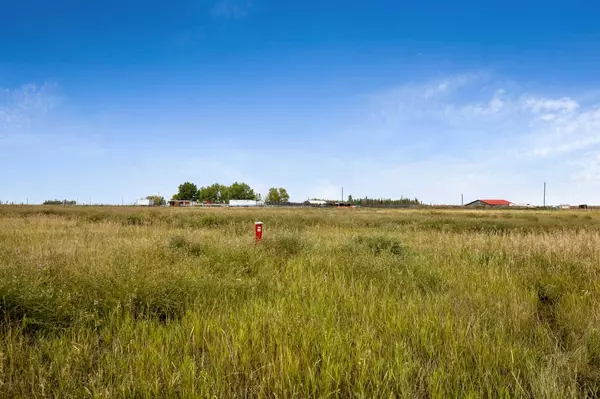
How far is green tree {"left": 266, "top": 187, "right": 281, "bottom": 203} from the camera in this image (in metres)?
160

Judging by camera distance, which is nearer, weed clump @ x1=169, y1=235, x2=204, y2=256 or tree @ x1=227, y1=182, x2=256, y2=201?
weed clump @ x1=169, y1=235, x2=204, y2=256

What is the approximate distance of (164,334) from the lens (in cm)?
326

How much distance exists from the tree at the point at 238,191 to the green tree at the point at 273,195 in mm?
10324

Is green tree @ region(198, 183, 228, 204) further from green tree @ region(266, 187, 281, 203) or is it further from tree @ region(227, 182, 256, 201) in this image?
green tree @ region(266, 187, 281, 203)

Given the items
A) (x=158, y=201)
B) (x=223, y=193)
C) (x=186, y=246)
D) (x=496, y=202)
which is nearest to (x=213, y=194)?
(x=223, y=193)

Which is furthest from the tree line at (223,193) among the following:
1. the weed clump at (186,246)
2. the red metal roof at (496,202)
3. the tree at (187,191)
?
the weed clump at (186,246)

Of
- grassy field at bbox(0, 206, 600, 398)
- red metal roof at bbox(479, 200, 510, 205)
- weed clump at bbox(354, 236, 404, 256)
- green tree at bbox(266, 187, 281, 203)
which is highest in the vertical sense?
green tree at bbox(266, 187, 281, 203)

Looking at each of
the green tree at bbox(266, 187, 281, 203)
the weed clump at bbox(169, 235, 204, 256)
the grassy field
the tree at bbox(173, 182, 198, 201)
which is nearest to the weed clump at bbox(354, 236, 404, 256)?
the grassy field

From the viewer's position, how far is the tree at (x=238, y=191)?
504 feet

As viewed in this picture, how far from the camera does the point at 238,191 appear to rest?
154 m

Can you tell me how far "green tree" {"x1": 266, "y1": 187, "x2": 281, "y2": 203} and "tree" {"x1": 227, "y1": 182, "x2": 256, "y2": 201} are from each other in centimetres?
1032

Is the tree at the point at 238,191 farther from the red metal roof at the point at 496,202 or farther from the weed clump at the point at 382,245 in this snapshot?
the weed clump at the point at 382,245

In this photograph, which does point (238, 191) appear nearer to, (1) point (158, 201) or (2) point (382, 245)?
(1) point (158, 201)

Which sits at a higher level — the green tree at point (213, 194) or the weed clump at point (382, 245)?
the green tree at point (213, 194)
